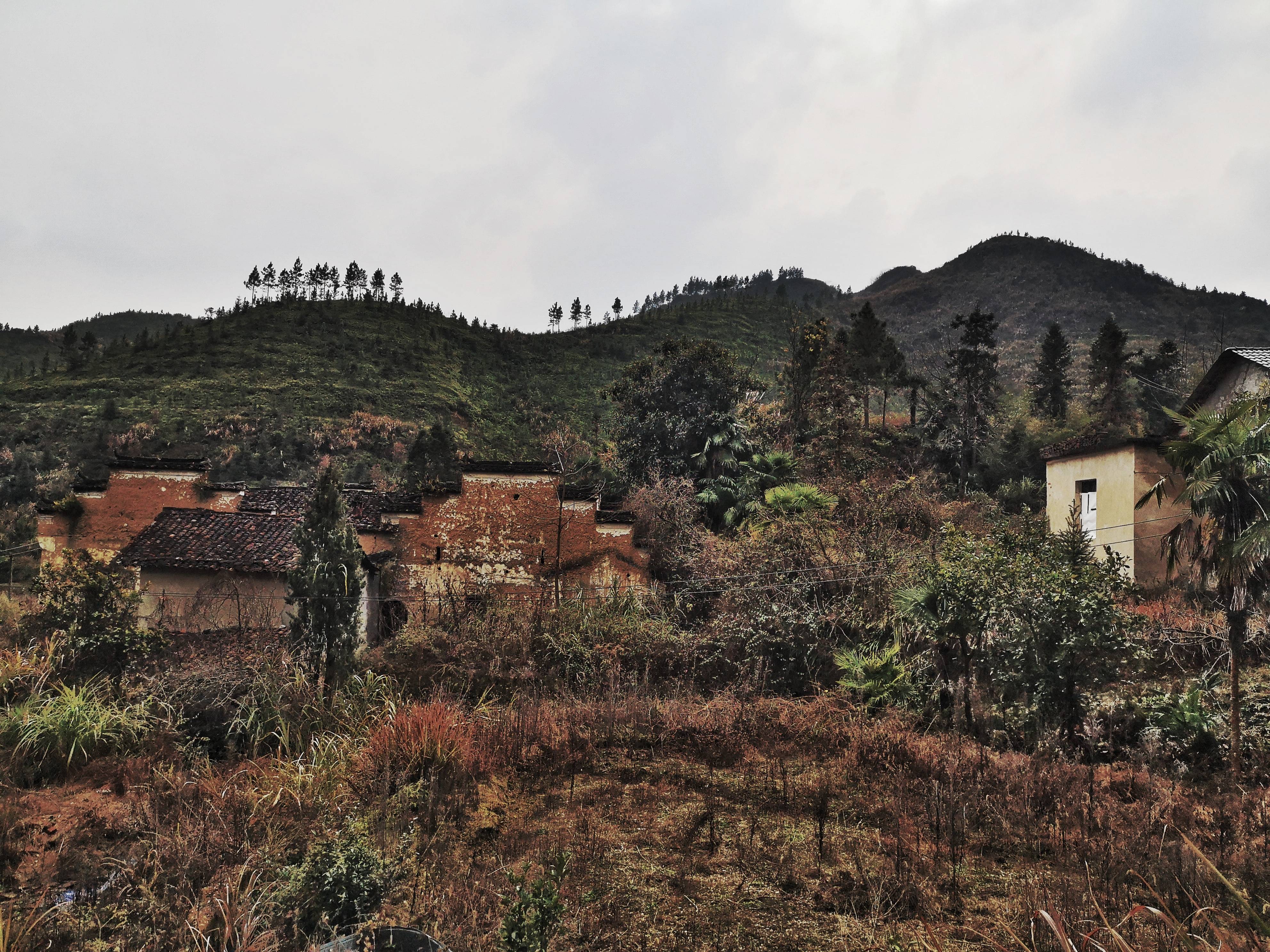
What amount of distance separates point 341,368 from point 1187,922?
5874cm

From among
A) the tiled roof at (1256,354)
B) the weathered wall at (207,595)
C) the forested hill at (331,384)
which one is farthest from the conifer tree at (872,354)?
the weathered wall at (207,595)

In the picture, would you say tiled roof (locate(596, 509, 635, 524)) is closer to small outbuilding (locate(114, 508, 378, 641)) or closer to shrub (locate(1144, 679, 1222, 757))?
small outbuilding (locate(114, 508, 378, 641))

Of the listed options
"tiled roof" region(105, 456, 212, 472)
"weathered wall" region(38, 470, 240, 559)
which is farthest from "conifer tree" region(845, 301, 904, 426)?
"weathered wall" region(38, 470, 240, 559)

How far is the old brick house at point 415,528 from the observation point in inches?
663

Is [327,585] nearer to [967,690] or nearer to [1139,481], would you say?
[967,690]

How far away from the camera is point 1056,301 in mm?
86188

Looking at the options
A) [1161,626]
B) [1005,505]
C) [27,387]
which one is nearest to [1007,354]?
[1005,505]

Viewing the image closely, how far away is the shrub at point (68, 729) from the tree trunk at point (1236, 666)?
41.5 feet

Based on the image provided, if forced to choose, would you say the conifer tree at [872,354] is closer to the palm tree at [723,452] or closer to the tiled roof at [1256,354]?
the palm tree at [723,452]

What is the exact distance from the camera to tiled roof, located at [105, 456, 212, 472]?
19047 mm

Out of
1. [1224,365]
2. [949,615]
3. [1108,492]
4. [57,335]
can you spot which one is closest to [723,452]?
[1108,492]

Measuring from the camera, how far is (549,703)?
10.2 metres

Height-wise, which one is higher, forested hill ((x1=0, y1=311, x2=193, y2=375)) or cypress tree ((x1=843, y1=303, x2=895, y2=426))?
forested hill ((x1=0, y1=311, x2=193, y2=375))

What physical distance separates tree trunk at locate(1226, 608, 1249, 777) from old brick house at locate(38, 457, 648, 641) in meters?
11.3
